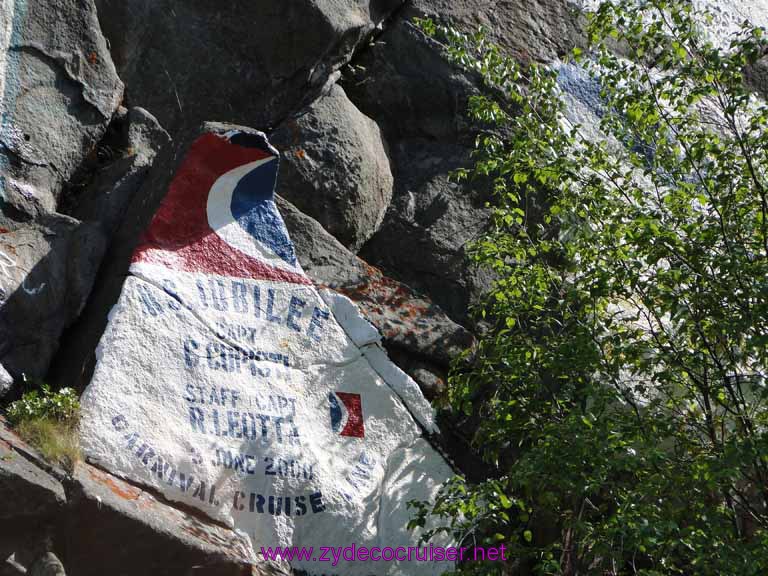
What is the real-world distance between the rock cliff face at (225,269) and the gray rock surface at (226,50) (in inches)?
0.5

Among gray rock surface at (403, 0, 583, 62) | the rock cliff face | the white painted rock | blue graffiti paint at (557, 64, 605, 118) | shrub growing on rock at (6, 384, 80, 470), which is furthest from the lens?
blue graffiti paint at (557, 64, 605, 118)

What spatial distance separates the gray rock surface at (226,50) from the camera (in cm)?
633

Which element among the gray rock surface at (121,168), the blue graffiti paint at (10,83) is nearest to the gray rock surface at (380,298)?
the gray rock surface at (121,168)

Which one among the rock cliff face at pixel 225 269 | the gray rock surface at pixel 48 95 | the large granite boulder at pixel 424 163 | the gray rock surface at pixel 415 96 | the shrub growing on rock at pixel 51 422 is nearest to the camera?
the shrub growing on rock at pixel 51 422

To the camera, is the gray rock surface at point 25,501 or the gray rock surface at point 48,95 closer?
the gray rock surface at point 25,501

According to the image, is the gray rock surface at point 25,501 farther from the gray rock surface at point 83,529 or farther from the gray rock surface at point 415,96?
the gray rock surface at point 415,96

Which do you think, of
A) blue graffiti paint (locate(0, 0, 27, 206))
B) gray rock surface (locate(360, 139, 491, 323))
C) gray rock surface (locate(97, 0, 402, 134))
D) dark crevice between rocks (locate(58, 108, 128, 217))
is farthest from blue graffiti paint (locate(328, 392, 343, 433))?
gray rock surface (locate(97, 0, 402, 134))

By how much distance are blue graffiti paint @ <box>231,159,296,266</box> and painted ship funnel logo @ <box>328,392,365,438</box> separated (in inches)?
28.6

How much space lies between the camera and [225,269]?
4.94 metres

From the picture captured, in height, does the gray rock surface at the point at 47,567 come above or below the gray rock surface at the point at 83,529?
below

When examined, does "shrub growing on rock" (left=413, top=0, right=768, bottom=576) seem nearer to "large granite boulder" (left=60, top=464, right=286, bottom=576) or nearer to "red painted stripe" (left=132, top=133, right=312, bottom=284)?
"large granite boulder" (left=60, top=464, right=286, bottom=576)

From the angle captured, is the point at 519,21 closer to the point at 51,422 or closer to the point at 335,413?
the point at 335,413

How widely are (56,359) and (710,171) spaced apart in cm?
300

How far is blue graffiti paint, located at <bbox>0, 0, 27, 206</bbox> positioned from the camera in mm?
5242
